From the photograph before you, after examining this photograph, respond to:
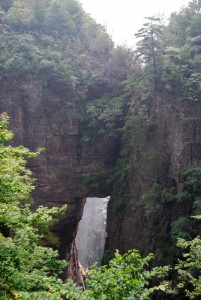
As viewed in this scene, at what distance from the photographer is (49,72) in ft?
58.6

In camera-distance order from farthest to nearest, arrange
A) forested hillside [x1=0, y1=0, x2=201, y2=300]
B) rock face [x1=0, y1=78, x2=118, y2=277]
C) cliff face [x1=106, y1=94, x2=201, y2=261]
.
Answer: rock face [x1=0, y1=78, x2=118, y2=277] → forested hillside [x1=0, y1=0, x2=201, y2=300] → cliff face [x1=106, y1=94, x2=201, y2=261]

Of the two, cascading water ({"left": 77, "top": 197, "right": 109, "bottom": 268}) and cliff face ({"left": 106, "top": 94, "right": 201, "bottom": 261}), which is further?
cascading water ({"left": 77, "top": 197, "right": 109, "bottom": 268})

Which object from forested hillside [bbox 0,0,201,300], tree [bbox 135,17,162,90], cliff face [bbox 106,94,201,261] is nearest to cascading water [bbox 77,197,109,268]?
forested hillside [bbox 0,0,201,300]

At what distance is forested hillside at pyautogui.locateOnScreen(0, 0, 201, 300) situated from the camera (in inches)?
518

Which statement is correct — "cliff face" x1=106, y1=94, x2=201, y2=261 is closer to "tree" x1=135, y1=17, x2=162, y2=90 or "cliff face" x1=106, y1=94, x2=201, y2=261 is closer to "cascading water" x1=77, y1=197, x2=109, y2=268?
"tree" x1=135, y1=17, x2=162, y2=90

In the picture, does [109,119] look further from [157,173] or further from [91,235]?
[91,235]

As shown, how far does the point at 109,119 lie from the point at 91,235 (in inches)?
1249

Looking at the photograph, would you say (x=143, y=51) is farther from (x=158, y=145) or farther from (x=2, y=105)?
(x=2, y=105)

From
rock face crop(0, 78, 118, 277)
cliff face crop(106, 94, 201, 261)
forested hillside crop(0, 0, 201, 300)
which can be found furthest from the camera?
rock face crop(0, 78, 118, 277)

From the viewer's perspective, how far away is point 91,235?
4531cm

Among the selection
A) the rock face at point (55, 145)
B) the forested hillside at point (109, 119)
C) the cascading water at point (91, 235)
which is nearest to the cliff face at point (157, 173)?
the forested hillside at point (109, 119)

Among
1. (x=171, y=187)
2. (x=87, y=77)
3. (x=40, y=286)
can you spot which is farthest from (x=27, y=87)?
(x=40, y=286)

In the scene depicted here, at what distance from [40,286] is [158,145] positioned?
34.5ft

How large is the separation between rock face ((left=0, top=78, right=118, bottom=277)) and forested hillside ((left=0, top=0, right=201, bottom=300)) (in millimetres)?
62
